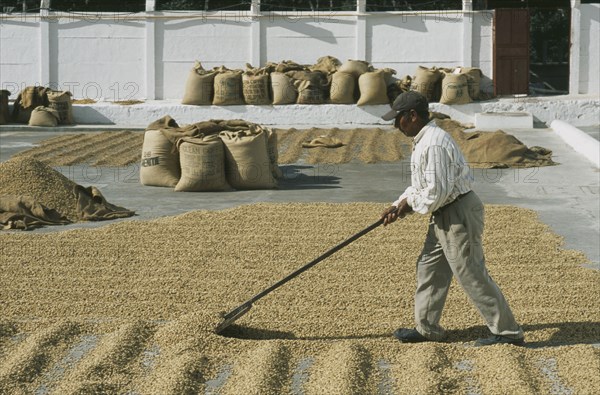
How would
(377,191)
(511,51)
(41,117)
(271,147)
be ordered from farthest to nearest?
(511,51) < (41,117) < (271,147) < (377,191)

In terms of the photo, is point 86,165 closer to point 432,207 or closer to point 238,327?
point 238,327

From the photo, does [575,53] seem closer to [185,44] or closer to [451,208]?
[185,44]

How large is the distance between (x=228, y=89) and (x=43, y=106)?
366cm

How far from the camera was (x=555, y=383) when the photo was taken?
19.4ft

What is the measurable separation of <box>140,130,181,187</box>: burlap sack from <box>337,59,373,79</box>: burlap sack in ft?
29.2

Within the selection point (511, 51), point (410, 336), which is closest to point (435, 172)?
point (410, 336)

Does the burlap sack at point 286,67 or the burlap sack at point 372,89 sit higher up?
the burlap sack at point 286,67

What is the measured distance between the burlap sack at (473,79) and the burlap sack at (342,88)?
2.37 meters

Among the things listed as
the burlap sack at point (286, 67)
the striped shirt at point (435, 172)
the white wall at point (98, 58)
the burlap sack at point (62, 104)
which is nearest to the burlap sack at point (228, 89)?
the burlap sack at point (286, 67)

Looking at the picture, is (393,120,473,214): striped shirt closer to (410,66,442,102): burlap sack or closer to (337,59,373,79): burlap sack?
(410,66,442,102): burlap sack

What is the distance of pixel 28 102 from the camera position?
21203 millimetres

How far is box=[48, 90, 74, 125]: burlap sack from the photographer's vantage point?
2109 centimetres

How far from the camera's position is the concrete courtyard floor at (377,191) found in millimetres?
11086

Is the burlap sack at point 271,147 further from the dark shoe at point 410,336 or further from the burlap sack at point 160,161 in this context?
the dark shoe at point 410,336
